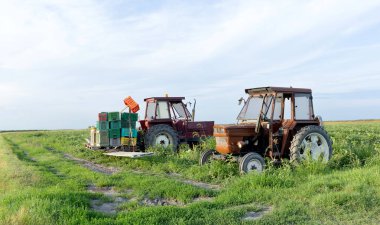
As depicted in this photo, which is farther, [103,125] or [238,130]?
[103,125]

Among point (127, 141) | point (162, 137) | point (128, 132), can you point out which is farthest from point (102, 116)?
point (162, 137)

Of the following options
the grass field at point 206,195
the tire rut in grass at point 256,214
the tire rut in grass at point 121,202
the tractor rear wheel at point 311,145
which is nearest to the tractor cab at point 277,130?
the tractor rear wheel at point 311,145

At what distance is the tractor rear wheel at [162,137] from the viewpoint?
14070mm

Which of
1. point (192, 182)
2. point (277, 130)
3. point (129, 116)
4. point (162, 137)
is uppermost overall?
point (129, 116)

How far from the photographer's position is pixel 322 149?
1012 cm

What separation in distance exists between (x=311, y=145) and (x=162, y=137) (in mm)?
5785

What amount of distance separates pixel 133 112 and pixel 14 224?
27.8 feet

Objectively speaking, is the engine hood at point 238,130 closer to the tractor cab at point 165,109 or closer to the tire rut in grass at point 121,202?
the tire rut in grass at point 121,202

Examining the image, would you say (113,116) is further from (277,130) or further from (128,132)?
(277,130)

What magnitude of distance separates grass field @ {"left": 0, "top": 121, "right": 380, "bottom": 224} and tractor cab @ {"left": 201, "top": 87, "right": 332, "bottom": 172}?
0.47 meters

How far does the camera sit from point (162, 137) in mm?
14227

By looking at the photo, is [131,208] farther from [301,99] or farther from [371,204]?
[301,99]

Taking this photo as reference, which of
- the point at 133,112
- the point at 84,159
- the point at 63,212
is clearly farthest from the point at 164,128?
the point at 63,212

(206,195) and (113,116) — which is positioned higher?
(113,116)
